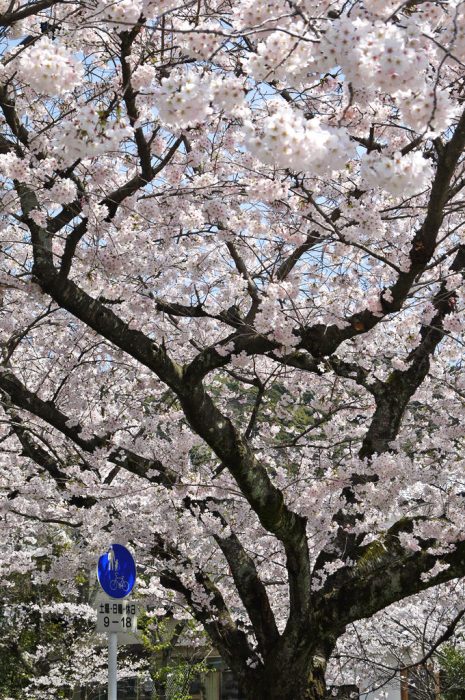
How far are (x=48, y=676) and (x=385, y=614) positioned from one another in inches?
262

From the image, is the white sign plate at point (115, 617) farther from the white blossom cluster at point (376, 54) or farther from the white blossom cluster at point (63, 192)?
the white blossom cluster at point (376, 54)

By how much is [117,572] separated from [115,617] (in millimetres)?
355

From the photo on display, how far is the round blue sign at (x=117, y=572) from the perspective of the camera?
21.2ft

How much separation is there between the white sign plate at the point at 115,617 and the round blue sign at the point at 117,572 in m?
0.10

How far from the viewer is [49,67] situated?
3.33 meters

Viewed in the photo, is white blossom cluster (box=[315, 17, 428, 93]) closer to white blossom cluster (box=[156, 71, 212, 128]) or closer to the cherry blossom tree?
the cherry blossom tree

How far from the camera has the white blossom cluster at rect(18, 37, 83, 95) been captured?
131 inches

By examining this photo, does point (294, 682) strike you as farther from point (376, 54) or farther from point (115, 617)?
point (376, 54)

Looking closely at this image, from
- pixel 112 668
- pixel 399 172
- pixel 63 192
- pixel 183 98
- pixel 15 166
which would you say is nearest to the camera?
pixel 399 172

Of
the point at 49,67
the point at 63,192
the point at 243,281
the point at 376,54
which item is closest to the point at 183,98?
the point at 49,67

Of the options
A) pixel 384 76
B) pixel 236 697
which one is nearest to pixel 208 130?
pixel 384 76

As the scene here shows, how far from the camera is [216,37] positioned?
11.5 ft

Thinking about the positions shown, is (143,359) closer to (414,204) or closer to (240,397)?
(414,204)

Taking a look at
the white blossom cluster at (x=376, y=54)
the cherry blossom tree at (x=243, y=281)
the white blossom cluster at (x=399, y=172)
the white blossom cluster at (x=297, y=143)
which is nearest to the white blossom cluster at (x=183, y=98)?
the cherry blossom tree at (x=243, y=281)
